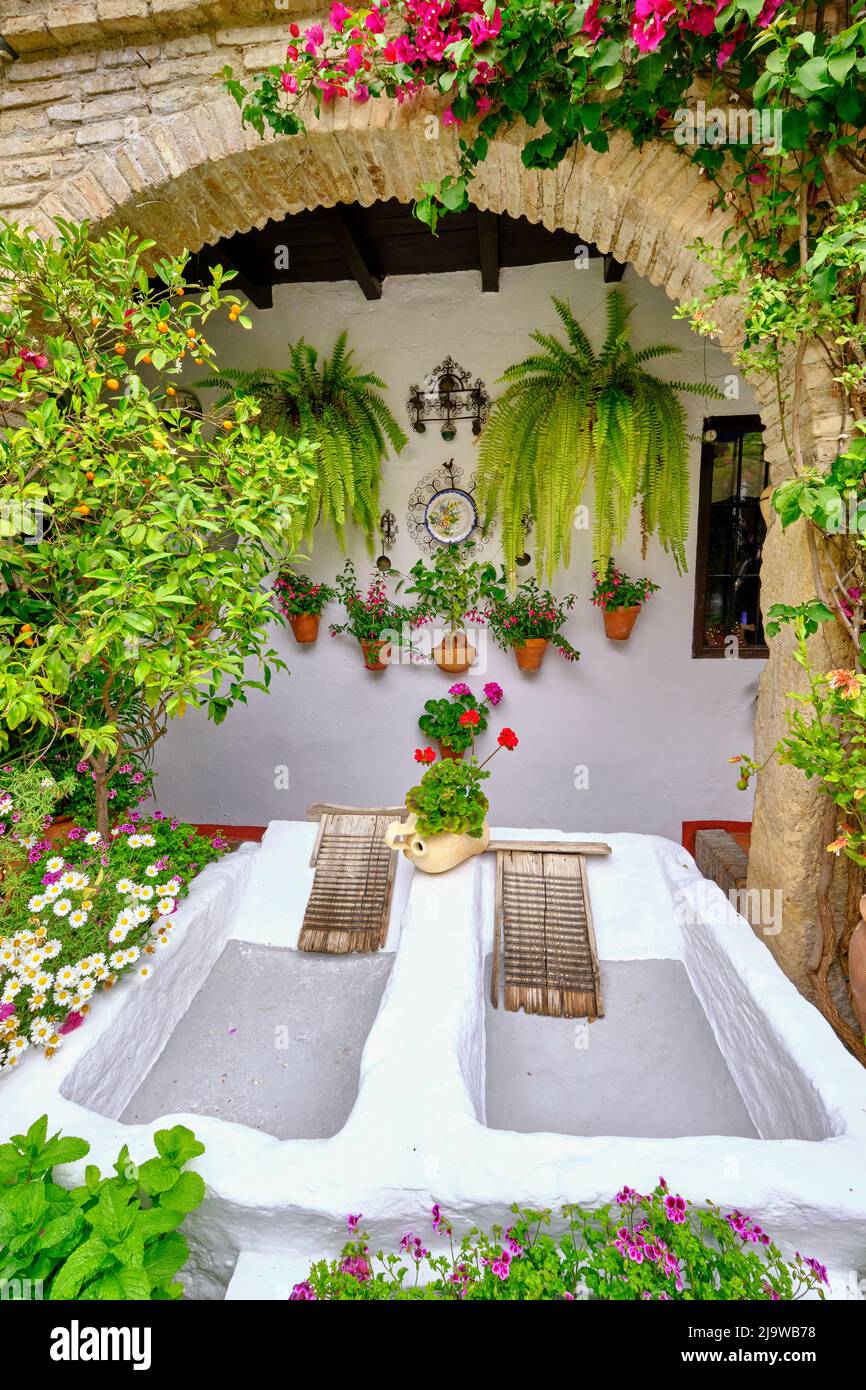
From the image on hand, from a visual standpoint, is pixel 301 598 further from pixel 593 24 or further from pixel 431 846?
pixel 593 24

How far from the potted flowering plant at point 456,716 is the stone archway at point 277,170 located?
199cm

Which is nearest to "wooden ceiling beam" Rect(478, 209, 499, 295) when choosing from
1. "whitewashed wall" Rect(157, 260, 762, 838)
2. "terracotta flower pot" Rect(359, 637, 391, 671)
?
"whitewashed wall" Rect(157, 260, 762, 838)

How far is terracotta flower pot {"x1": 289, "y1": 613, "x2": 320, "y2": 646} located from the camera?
405 centimetres

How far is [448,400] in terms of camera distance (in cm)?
381

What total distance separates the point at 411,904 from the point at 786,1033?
3.72 feet

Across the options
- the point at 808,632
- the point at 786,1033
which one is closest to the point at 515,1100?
the point at 786,1033

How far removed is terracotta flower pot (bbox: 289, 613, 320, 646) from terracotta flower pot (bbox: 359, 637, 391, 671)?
0.33 meters

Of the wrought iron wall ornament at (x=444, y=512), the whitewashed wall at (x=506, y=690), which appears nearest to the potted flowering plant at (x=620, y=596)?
the whitewashed wall at (x=506, y=690)

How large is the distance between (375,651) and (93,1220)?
122 inches

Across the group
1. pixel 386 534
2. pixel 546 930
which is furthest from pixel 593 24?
pixel 546 930

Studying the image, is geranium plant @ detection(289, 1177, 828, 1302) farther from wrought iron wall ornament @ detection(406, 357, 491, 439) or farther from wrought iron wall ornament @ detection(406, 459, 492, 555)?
wrought iron wall ornament @ detection(406, 357, 491, 439)

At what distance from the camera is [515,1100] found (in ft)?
5.90
